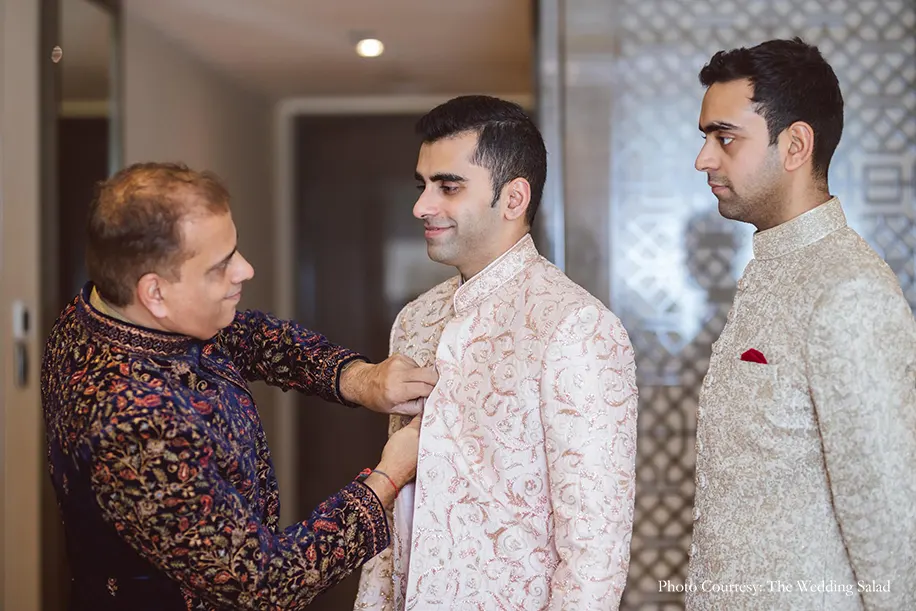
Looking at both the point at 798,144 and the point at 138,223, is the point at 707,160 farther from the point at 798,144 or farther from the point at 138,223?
the point at 138,223

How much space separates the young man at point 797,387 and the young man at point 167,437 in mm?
614

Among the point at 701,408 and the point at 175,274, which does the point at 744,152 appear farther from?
the point at 175,274

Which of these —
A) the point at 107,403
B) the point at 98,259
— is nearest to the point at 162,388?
the point at 107,403

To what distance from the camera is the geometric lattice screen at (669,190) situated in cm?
309

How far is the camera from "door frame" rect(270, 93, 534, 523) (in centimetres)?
576

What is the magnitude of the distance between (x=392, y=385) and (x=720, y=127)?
769 mm

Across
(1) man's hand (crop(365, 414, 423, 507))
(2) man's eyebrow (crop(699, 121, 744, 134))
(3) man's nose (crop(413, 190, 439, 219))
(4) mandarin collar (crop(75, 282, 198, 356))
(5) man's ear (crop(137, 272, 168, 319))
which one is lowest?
(1) man's hand (crop(365, 414, 423, 507))

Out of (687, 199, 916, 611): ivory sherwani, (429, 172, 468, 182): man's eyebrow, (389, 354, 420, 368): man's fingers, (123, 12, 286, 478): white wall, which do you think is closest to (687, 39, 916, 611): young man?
(687, 199, 916, 611): ivory sherwani

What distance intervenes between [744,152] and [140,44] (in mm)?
3027

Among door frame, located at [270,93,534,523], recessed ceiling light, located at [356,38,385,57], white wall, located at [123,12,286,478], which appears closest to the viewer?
white wall, located at [123,12,286,478]

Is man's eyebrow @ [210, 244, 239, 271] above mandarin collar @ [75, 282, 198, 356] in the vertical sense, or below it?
above

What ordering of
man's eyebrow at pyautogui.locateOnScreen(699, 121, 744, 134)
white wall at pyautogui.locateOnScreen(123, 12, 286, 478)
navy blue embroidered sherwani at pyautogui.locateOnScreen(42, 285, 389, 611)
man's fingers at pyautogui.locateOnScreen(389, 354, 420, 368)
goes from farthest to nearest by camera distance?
white wall at pyautogui.locateOnScreen(123, 12, 286, 478)
man's fingers at pyautogui.locateOnScreen(389, 354, 420, 368)
man's eyebrow at pyautogui.locateOnScreen(699, 121, 744, 134)
navy blue embroidered sherwani at pyautogui.locateOnScreen(42, 285, 389, 611)

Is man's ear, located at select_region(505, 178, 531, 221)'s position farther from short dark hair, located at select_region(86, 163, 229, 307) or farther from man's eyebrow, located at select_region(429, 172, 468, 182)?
short dark hair, located at select_region(86, 163, 229, 307)

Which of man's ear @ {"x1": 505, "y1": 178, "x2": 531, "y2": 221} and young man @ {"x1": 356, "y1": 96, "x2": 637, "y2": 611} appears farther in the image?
man's ear @ {"x1": 505, "y1": 178, "x2": 531, "y2": 221}
